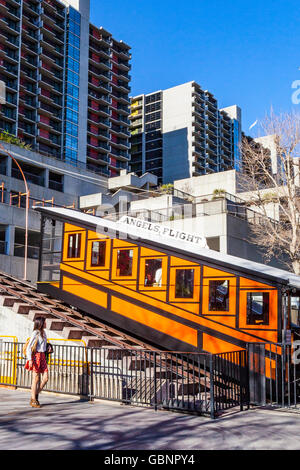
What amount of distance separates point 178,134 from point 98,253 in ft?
284

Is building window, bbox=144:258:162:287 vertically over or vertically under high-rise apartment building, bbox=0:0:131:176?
under

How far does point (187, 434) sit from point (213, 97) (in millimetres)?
106230

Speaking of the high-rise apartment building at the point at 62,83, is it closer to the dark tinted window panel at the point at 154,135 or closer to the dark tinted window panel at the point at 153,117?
the dark tinted window panel at the point at 154,135

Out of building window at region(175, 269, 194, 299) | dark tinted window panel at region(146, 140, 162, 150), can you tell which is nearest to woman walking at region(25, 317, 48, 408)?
building window at region(175, 269, 194, 299)

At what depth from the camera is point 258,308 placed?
12.2 meters

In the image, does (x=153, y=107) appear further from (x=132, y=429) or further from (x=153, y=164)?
(x=132, y=429)

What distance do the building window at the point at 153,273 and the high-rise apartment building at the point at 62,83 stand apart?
50.9m

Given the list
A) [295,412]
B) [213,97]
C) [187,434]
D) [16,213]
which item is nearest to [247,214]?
[16,213]

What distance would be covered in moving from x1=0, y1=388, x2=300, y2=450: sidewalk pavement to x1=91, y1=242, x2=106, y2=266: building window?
6049mm

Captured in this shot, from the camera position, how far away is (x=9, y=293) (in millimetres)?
16250

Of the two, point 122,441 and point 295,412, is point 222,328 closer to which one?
point 295,412

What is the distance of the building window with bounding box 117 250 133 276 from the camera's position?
567 inches

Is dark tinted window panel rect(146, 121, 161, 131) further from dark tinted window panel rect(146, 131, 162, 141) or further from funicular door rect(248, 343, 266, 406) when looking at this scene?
funicular door rect(248, 343, 266, 406)

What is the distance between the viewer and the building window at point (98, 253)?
1498 cm
